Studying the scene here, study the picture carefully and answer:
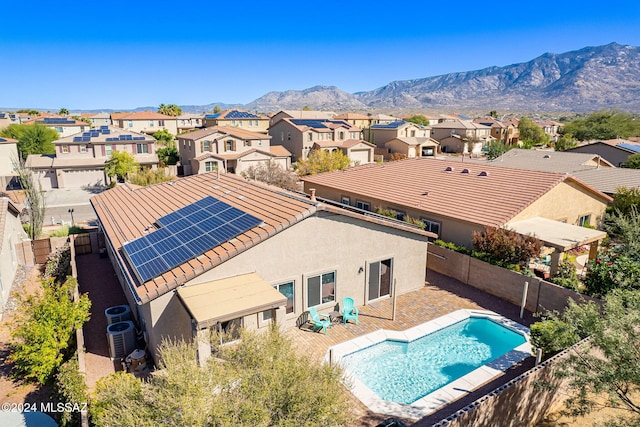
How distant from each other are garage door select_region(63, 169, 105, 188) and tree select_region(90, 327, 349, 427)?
51.4m

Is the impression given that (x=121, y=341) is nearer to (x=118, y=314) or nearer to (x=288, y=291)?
(x=118, y=314)

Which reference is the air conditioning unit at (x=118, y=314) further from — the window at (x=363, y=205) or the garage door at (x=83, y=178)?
the garage door at (x=83, y=178)

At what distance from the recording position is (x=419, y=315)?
58.6 feet

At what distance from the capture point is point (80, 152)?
5391 cm

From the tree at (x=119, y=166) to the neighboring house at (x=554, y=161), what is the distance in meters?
45.0

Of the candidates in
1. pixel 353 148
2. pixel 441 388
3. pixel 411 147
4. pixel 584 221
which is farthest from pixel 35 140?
pixel 584 221

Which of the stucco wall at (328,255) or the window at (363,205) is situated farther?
the window at (363,205)

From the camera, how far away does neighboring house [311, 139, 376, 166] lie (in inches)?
2601

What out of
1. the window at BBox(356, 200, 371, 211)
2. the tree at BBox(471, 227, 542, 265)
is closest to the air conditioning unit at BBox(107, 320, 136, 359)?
the tree at BBox(471, 227, 542, 265)

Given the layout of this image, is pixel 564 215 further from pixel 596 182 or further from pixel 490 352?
pixel 490 352

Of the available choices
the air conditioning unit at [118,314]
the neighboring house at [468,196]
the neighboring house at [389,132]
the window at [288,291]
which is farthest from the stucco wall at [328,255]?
the neighboring house at [389,132]

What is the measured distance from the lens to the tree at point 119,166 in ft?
165

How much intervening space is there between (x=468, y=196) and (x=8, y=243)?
87.3 ft

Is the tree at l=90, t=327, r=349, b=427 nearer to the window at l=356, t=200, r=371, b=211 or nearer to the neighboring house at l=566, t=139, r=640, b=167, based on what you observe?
the window at l=356, t=200, r=371, b=211
